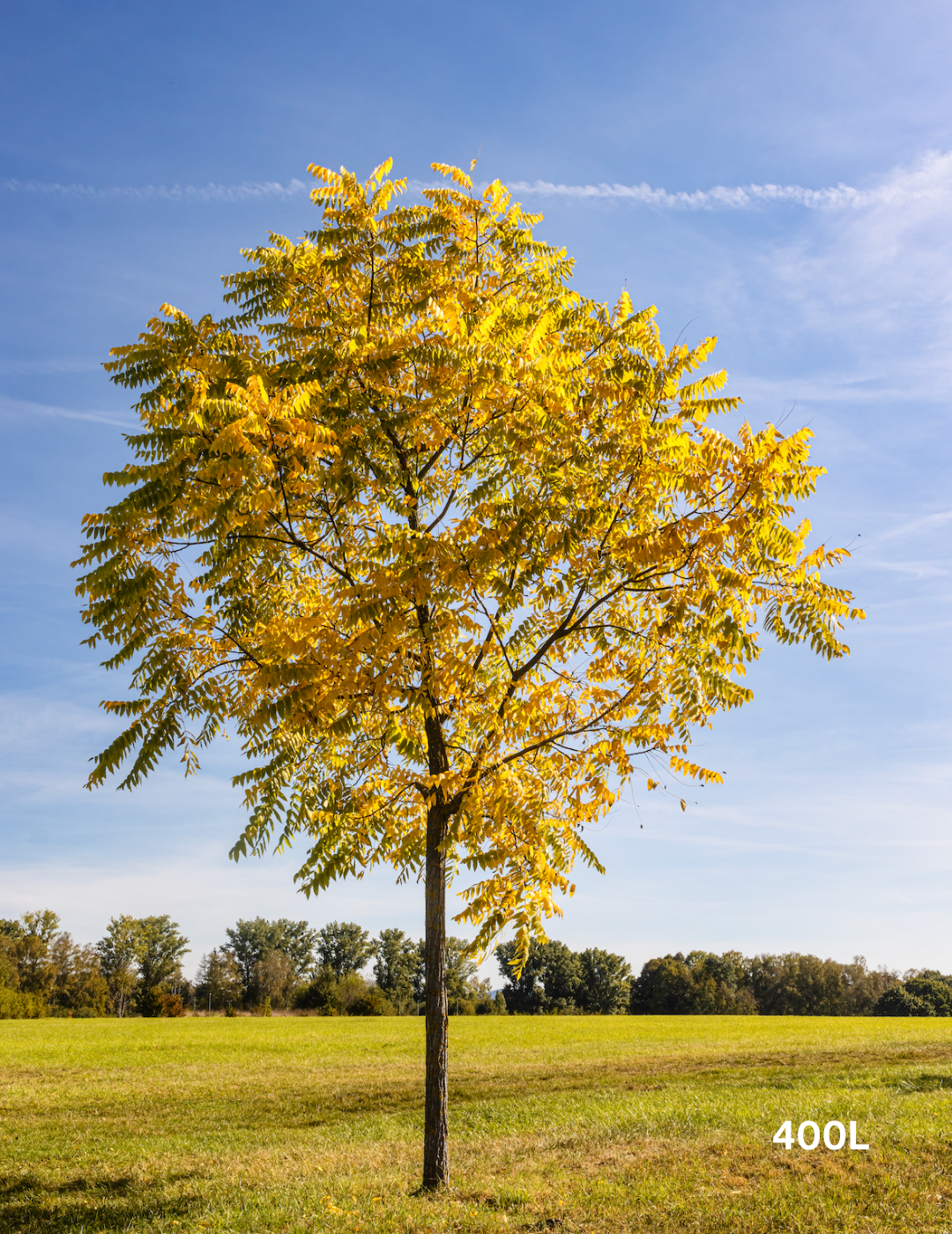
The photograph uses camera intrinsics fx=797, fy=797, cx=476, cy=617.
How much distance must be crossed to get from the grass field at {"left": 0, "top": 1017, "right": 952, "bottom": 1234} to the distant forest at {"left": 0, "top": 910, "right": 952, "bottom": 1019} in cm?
5104

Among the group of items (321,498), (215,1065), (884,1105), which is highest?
(321,498)

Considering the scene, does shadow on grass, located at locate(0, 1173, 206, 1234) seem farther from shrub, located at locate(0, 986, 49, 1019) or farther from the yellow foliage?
shrub, located at locate(0, 986, 49, 1019)

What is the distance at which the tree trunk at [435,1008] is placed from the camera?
9.59 meters

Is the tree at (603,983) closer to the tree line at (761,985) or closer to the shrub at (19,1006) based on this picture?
the tree line at (761,985)

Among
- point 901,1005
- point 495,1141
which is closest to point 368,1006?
point 901,1005

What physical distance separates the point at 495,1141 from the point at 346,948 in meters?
95.1

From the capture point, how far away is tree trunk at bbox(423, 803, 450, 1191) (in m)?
9.59

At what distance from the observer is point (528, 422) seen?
29.6 feet

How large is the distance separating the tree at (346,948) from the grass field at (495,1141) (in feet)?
247

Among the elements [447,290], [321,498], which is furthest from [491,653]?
[447,290]

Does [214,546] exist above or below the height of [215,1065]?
above

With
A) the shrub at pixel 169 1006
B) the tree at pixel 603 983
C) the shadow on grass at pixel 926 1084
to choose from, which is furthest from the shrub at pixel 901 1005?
the shadow on grass at pixel 926 1084

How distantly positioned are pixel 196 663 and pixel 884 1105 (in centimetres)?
1326

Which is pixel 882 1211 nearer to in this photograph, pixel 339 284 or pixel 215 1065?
pixel 339 284
